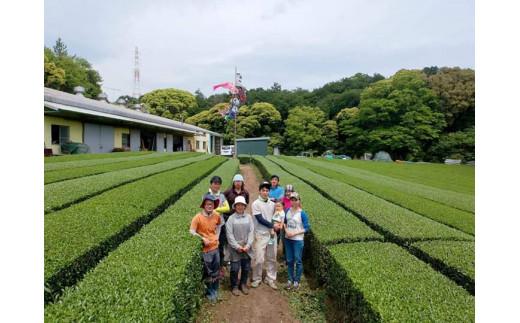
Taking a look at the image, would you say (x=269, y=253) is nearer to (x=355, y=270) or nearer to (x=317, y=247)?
(x=317, y=247)

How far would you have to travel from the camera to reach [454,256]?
459 centimetres

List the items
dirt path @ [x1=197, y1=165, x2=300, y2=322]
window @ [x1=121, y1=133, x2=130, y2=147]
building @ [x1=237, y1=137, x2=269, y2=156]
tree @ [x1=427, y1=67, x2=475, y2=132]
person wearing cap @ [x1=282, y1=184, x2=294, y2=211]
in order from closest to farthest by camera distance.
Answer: dirt path @ [x1=197, y1=165, x2=300, y2=322] → person wearing cap @ [x1=282, y1=184, x2=294, y2=211] → window @ [x1=121, y1=133, x2=130, y2=147] → building @ [x1=237, y1=137, x2=269, y2=156] → tree @ [x1=427, y1=67, x2=475, y2=132]

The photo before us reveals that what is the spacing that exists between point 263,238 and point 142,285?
98.1 inches

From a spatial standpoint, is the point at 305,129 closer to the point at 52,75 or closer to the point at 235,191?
the point at 52,75

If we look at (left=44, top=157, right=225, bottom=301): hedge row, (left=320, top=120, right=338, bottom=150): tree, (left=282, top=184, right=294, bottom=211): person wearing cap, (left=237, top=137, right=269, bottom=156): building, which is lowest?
(left=44, top=157, right=225, bottom=301): hedge row

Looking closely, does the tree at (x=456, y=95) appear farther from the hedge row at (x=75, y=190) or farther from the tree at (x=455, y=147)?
the hedge row at (x=75, y=190)

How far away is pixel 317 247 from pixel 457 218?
15.1 ft

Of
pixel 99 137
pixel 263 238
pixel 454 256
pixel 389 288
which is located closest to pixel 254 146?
pixel 99 137

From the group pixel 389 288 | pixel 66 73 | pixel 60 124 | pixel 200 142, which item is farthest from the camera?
pixel 200 142

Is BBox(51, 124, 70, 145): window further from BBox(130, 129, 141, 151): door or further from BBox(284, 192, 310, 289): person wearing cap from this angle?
BBox(284, 192, 310, 289): person wearing cap

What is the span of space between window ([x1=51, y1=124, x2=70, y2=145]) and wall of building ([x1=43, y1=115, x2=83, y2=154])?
0.21m

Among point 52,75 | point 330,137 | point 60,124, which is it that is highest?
point 52,75

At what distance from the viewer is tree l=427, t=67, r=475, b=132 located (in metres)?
38.4

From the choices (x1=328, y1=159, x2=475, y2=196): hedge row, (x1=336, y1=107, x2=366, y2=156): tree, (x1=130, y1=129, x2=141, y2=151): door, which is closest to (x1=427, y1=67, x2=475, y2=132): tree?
(x1=336, y1=107, x2=366, y2=156): tree
